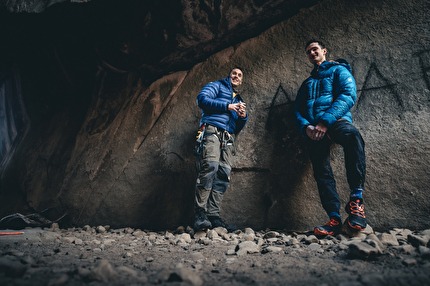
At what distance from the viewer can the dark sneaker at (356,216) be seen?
193 centimetres

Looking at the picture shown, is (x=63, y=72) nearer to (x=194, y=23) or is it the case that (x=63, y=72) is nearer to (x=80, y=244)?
(x=194, y=23)

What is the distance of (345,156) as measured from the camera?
212 cm

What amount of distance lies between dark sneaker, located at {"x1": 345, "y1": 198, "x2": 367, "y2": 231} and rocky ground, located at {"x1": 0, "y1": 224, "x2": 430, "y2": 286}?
9 cm

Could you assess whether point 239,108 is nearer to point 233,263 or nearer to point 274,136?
point 274,136

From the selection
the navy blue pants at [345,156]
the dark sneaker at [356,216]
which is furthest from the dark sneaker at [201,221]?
the dark sneaker at [356,216]

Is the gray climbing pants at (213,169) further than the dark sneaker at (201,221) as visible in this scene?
Yes

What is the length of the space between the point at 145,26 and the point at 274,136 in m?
2.31

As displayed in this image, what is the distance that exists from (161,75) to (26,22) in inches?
92.3

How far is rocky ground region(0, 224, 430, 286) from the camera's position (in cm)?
111

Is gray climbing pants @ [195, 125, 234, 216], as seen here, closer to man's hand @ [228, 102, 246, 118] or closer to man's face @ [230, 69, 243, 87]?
man's hand @ [228, 102, 246, 118]

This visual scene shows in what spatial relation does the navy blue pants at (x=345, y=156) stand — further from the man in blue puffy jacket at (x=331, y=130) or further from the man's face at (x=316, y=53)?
the man's face at (x=316, y=53)

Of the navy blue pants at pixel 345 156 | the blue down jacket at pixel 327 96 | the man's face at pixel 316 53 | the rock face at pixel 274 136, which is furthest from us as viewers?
the man's face at pixel 316 53

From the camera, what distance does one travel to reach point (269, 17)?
3141 millimetres

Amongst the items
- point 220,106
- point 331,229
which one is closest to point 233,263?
point 331,229
